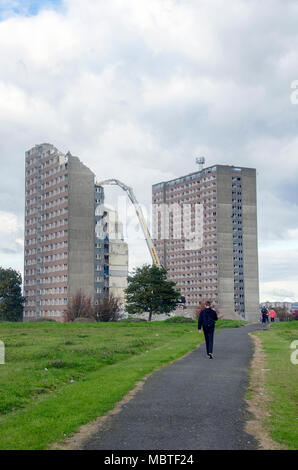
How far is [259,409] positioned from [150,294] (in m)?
71.7

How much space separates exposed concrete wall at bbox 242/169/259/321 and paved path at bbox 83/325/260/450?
7033 inches

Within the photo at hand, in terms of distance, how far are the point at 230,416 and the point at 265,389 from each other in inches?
160

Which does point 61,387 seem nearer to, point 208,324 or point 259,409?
point 259,409

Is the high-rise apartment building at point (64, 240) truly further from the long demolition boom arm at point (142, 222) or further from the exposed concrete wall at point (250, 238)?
the exposed concrete wall at point (250, 238)

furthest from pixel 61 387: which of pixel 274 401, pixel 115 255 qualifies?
pixel 115 255

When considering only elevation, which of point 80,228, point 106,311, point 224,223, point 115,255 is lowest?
point 106,311

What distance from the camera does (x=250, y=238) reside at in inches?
7736

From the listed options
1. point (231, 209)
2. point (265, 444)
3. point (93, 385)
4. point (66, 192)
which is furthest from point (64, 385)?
point (231, 209)

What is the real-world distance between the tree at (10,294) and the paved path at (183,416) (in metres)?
118

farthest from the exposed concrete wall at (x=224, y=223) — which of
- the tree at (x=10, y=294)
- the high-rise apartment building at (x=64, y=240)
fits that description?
the tree at (x=10, y=294)

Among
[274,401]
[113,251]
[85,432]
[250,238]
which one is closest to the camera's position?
[85,432]

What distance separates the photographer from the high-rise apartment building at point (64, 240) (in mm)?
134625

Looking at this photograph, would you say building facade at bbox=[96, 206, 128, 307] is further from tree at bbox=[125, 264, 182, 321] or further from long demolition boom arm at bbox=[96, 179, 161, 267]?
tree at bbox=[125, 264, 182, 321]

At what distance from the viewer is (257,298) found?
634 feet
